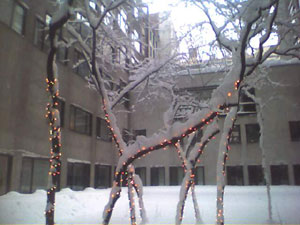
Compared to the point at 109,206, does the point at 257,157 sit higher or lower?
higher

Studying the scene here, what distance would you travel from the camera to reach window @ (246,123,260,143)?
23750 mm

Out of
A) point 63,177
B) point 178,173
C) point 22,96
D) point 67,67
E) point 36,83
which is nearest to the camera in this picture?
point 22,96

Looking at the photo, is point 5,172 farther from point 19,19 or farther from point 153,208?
point 19,19

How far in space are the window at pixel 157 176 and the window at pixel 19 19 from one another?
15.2 m

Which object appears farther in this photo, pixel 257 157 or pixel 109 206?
pixel 257 157

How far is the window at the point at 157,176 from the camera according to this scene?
975 inches

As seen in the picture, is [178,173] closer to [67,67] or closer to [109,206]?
[67,67]

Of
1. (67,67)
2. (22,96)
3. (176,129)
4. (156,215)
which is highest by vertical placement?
(67,67)

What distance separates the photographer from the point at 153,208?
13.5 m

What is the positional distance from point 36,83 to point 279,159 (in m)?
17.5

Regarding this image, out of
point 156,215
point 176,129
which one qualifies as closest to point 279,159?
point 156,215

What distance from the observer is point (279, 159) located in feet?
74.4

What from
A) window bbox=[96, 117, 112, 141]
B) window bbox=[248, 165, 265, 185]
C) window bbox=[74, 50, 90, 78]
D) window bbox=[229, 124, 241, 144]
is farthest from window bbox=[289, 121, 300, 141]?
window bbox=[74, 50, 90, 78]

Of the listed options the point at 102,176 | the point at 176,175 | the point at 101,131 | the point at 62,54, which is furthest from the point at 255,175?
the point at 62,54
